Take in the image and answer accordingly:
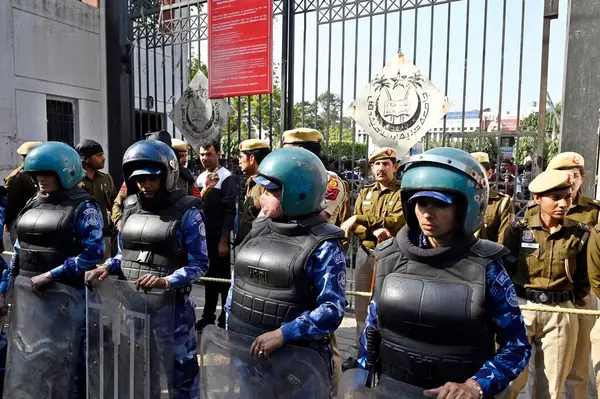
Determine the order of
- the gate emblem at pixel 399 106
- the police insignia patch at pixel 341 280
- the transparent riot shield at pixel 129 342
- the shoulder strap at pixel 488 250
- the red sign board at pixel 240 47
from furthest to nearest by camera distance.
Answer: the red sign board at pixel 240 47
the gate emblem at pixel 399 106
the transparent riot shield at pixel 129 342
the police insignia patch at pixel 341 280
the shoulder strap at pixel 488 250

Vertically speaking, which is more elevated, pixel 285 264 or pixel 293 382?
pixel 285 264

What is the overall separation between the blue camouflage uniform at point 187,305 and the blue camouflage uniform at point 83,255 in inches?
9.4

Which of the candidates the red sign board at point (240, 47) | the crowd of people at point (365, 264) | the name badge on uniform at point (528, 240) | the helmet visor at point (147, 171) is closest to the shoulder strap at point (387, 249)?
the crowd of people at point (365, 264)

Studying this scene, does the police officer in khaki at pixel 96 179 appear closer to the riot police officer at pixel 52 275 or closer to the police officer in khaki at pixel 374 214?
the riot police officer at pixel 52 275

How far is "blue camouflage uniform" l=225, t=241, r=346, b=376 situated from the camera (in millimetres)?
2080

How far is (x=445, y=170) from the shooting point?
1.74m

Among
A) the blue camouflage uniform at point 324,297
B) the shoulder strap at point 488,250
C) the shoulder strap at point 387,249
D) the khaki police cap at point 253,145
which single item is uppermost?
the khaki police cap at point 253,145

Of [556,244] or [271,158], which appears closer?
[271,158]

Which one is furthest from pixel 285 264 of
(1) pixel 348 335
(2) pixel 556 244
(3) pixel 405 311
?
(1) pixel 348 335

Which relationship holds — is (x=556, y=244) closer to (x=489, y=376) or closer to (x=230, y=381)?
(x=489, y=376)

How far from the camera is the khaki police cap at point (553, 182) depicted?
9.89 ft

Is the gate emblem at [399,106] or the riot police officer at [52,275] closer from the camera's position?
the riot police officer at [52,275]

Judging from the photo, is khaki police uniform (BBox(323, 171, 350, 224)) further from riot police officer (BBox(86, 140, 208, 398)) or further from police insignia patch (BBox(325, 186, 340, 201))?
riot police officer (BBox(86, 140, 208, 398))

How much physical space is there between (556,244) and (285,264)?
1.93 metres
